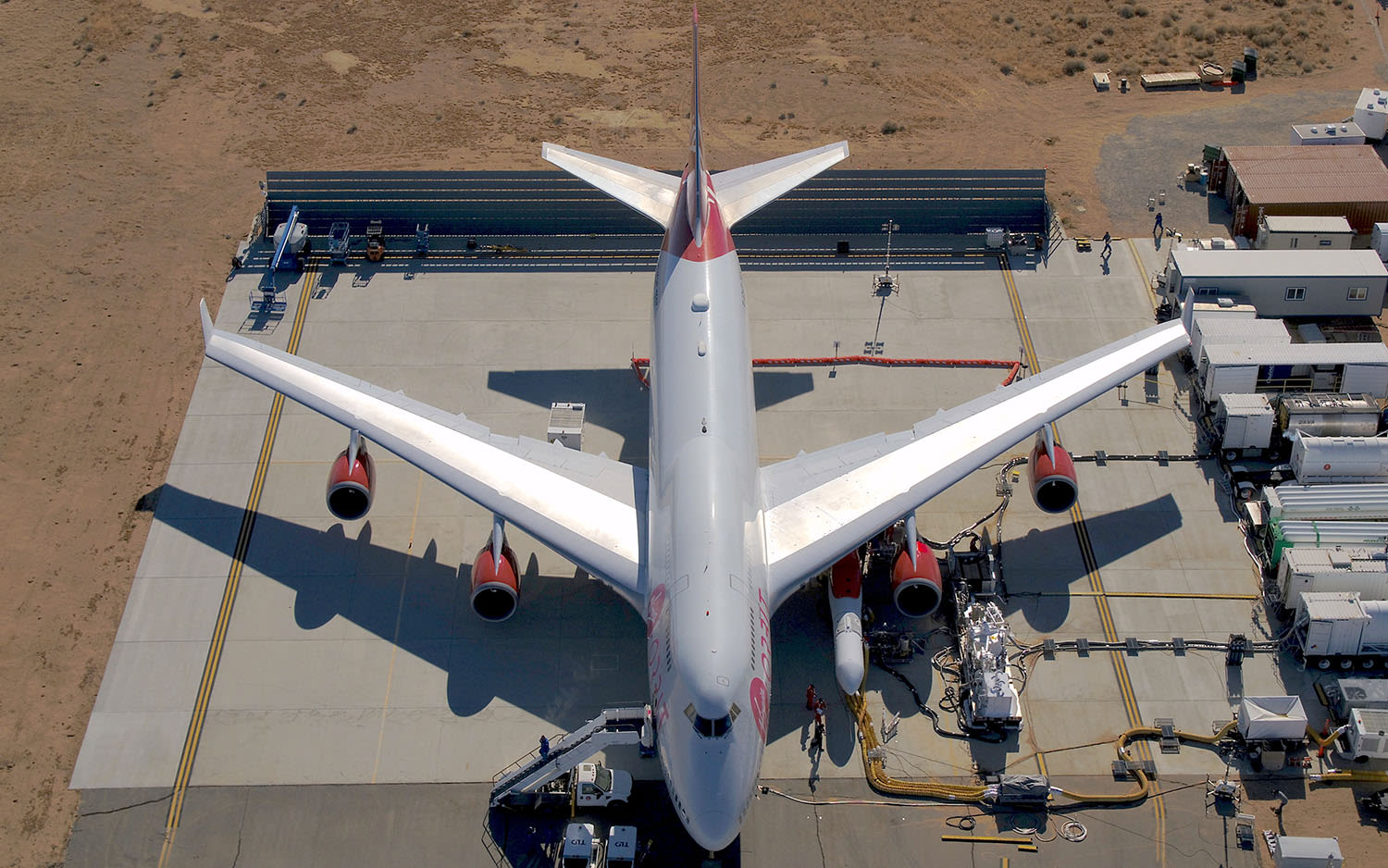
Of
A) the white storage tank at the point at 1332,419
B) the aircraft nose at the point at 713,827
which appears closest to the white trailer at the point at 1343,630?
the white storage tank at the point at 1332,419

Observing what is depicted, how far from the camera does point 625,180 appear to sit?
2034 inches

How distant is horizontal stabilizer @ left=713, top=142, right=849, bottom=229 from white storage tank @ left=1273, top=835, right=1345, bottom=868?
27.3m

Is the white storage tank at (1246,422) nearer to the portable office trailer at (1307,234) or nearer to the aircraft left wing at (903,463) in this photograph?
the aircraft left wing at (903,463)

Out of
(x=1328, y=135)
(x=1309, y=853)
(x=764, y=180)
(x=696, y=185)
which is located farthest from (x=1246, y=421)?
(x=1328, y=135)

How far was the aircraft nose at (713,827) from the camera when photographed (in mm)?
31656

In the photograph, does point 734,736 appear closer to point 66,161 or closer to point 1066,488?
point 1066,488

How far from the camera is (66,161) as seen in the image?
6419cm

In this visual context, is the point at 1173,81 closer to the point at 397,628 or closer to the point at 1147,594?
the point at 1147,594

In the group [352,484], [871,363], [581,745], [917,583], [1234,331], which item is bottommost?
[581,745]

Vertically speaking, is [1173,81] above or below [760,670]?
above

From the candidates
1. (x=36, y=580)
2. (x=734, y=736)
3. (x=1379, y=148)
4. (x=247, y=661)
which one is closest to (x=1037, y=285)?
(x=1379, y=148)

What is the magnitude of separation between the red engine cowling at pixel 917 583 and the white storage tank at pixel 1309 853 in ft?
36.9

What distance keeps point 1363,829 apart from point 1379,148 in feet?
128

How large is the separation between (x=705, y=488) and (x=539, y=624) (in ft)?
28.6
